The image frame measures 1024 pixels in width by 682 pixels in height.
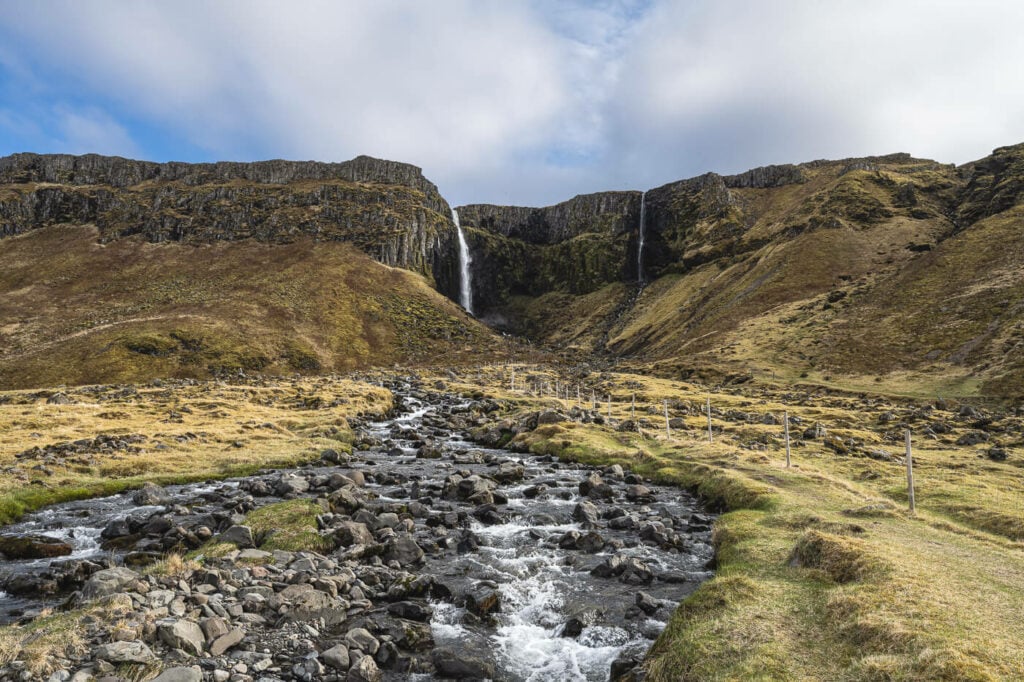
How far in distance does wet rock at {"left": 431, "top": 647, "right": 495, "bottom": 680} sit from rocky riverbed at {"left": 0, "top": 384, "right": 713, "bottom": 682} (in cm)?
4

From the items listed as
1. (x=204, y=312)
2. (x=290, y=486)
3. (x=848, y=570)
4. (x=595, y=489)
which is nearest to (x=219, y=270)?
(x=204, y=312)

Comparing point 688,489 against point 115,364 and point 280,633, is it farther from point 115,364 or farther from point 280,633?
point 115,364

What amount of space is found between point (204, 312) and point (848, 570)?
4909 inches

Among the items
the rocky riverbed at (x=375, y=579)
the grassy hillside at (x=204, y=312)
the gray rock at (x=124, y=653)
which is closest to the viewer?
the gray rock at (x=124, y=653)

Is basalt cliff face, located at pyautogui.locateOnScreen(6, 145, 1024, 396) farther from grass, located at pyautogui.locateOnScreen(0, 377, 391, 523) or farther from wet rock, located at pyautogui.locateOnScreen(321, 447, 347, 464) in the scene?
wet rock, located at pyautogui.locateOnScreen(321, 447, 347, 464)

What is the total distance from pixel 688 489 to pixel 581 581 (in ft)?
43.7

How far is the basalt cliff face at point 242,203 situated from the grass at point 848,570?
138736mm

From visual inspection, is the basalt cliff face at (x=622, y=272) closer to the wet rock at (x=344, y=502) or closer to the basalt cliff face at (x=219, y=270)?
the basalt cliff face at (x=219, y=270)

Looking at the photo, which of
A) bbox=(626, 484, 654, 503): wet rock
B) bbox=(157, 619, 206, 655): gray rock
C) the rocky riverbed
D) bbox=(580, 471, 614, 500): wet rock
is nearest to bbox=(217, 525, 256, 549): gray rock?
the rocky riverbed

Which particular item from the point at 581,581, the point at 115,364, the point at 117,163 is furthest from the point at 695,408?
the point at 117,163

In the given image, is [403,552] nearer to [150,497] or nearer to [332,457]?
[150,497]

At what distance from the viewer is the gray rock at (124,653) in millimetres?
10156

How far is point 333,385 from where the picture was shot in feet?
237

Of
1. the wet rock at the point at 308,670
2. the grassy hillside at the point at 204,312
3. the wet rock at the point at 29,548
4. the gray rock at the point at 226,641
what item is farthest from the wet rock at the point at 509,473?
the grassy hillside at the point at 204,312
